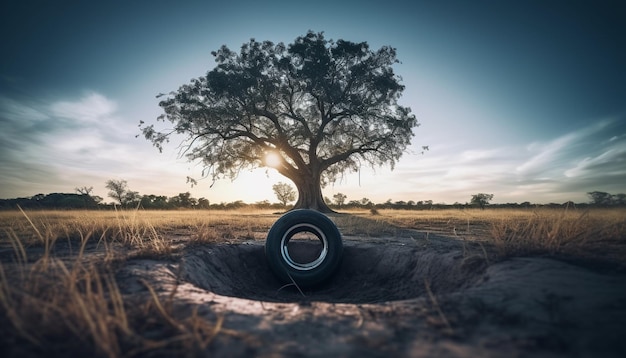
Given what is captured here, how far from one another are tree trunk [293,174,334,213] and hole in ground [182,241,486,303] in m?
15.6

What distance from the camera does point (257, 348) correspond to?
1.56m

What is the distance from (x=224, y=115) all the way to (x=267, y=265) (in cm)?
1695

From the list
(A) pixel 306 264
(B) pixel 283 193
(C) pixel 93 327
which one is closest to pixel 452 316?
(C) pixel 93 327

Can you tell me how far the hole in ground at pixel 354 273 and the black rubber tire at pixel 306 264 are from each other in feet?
0.72

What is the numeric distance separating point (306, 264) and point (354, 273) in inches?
32.7

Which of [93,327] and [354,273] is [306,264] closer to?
[354,273]

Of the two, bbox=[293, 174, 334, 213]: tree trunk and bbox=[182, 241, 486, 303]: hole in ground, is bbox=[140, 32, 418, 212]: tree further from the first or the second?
bbox=[182, 241, 486, 303]: hole in ground

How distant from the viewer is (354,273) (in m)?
4.95

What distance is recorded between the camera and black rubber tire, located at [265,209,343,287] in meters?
4.56

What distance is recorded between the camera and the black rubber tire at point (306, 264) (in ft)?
15.0

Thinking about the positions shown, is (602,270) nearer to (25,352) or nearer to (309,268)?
(309,268)

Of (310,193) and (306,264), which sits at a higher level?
(310,193)

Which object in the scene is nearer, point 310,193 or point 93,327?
point 93,327

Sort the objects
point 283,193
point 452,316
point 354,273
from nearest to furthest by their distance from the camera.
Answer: point 452,316 < point 354,273 < point 283,193
